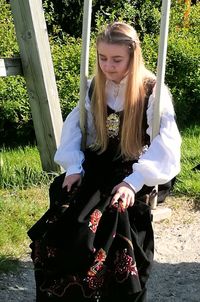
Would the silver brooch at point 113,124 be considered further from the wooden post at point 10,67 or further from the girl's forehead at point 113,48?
the wooden post at point 10,67

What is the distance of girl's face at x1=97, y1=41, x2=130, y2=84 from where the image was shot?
8.96ft

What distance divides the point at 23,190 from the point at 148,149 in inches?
78.9

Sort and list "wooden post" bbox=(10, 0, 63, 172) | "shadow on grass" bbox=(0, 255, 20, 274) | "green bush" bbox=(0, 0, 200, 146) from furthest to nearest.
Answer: "green bush" bbox=(0, 0, 200, 146)
"wooden post" bbox=(10, 0, 63, 172)
"shadow on grass" bbox=(0, 255, 20, 274)

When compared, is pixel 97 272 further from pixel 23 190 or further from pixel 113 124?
pixel 23 190

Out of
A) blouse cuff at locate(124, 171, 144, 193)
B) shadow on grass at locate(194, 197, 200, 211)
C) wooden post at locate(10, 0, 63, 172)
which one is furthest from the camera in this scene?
shadow on grass at locate(194, 197, 200, 211)

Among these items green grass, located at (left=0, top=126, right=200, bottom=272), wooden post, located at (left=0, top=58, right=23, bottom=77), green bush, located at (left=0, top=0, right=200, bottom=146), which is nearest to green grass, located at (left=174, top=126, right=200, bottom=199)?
green grass, located at (left=0, top=126, right=200, bottom=272)

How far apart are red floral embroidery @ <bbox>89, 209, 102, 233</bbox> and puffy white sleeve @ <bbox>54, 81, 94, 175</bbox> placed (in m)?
0.30

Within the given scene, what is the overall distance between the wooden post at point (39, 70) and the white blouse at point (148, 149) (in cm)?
144

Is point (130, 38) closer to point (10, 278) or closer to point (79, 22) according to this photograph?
point (10, 278)

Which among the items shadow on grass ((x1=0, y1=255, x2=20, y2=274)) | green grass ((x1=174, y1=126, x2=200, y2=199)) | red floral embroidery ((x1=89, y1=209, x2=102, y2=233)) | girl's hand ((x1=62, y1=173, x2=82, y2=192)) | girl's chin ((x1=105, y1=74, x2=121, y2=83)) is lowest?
green grass ((x1=174, y1=126, x2=200, y2=199))

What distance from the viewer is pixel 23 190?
453cm

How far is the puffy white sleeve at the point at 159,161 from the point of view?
2672 millimetres

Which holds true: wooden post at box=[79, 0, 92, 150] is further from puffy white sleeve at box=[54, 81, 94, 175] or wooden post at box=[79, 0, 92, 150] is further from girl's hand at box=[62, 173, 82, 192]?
girl's hand at box=[62, 173, 82, 192]

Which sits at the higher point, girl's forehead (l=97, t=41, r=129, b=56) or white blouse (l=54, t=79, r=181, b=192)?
girl's forehead (l=97, t=41, r=129, b=56)
